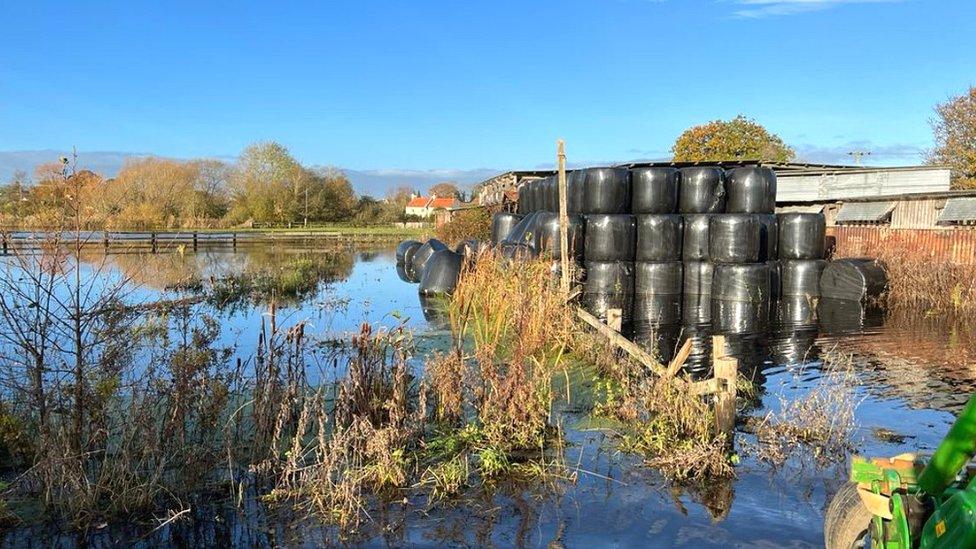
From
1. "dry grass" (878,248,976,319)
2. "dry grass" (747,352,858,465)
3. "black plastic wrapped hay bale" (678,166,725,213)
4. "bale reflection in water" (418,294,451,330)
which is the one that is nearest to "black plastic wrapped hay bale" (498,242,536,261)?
"bale reflection in water" (418,294,451,330)

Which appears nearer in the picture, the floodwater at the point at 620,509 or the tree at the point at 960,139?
the floodwater at the point at 620,509

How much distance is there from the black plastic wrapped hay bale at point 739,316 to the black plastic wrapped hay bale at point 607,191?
9.83ft

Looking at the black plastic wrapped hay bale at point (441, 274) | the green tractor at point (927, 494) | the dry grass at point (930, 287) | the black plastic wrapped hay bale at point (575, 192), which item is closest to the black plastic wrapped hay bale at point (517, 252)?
the black plastic wrapped hay bale at point (441, 274)

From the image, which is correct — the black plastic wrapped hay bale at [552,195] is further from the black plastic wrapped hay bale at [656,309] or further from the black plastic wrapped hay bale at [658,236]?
the black plastic wrapped hay bale at [656,309]

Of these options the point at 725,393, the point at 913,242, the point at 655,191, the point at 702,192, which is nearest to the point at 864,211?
the point at 913,242

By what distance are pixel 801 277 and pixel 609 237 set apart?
453cm

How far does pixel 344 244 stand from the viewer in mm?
42031

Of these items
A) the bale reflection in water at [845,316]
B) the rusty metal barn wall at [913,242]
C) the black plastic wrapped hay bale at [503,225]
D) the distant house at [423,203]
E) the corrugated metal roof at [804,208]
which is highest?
the distant house at [423,203]

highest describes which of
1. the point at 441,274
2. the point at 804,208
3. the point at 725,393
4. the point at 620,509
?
the point at 804,208

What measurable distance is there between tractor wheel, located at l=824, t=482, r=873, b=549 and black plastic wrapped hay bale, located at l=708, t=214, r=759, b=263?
12868 mm

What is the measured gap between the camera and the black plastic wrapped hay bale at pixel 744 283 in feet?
51.6

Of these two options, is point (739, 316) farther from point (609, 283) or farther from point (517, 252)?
point (517, 252)

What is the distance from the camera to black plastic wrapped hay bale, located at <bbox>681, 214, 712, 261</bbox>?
16.3m

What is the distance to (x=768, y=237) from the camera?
16.4 m
